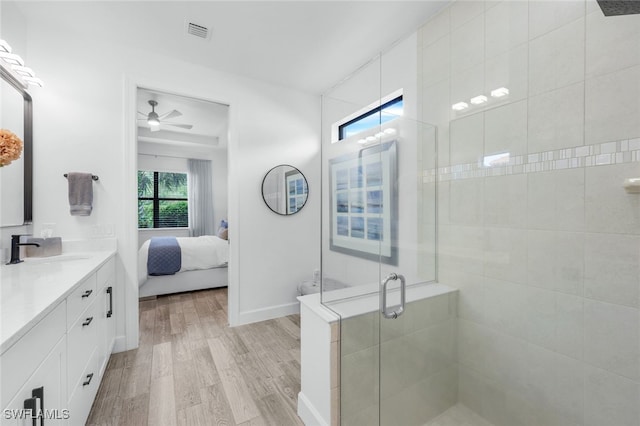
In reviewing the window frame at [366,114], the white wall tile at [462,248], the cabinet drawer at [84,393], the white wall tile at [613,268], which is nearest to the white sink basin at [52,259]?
the cabinet drawer at [84,393]

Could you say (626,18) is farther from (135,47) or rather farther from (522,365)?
(135,47)

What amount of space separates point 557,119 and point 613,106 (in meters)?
0.19

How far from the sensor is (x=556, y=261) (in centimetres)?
135

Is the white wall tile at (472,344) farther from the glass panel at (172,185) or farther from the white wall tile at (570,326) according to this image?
the glass panel at (172,185)

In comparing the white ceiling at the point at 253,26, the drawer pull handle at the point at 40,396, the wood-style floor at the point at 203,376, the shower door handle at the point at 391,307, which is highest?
the white ceiling at the point at 253,26

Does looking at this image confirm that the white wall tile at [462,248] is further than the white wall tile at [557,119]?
Yes

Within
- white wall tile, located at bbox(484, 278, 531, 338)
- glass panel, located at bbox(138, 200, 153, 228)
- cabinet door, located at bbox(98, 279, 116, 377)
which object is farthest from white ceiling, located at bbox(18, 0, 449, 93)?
glass panel, located at bbox(138, 200, 153, 228)

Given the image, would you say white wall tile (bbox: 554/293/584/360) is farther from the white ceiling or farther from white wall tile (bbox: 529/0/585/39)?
the white ceiling

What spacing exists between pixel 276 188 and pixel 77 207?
1.78m

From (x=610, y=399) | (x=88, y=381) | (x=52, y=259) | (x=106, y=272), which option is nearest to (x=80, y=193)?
(x=52, y=259)

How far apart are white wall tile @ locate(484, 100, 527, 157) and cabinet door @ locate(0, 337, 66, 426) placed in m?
2.25

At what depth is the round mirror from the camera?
3146 mm

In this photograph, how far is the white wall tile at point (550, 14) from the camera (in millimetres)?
1293

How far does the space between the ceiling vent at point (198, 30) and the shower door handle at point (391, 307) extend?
8.00 feet
